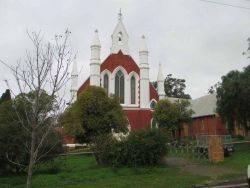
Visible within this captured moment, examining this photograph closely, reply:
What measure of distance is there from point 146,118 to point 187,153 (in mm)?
21269

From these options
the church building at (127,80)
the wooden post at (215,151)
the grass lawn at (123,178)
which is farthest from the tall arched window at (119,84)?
the grass lawn at (123,178)

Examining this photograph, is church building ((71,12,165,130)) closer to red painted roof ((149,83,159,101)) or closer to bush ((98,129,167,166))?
red painted roof ((149,83,159,101))

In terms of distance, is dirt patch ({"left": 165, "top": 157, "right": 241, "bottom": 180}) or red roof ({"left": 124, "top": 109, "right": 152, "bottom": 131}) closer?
dirt patch ({"left": 165, "top": 157, "right": 241, "bottom": 180})

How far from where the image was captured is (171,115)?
49.2 m

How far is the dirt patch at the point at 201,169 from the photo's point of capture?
75.6 feet

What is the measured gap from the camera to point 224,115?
37281 millimetres

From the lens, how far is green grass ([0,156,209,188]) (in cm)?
2017

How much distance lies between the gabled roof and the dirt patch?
102 ft

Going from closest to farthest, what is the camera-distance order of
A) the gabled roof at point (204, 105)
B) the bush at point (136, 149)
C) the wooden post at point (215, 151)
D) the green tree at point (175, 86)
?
the bush at point (136, 149), the wooden post at point (215, 151), the gabled roof at point (204, 105), the green tree at point (175, 86)

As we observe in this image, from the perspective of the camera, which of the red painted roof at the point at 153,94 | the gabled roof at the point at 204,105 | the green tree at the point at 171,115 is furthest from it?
the gabled roof at the point at 204,105

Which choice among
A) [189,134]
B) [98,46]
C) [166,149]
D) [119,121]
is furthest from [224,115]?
[189,134]

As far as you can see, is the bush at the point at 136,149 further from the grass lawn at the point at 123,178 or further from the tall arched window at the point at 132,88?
the tall arched window at the point at 132,88

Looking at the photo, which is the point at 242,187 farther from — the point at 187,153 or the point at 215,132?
the point at 215,132

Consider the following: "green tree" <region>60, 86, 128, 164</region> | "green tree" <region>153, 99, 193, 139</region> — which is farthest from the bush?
"green tree" <region>153, 99, 193, 139</region>
